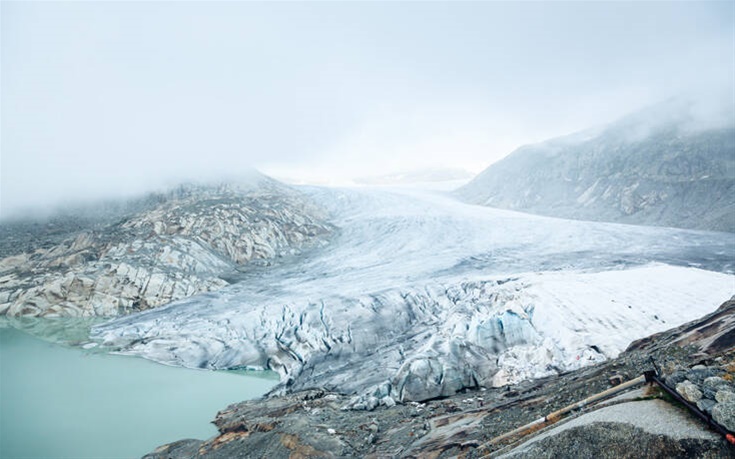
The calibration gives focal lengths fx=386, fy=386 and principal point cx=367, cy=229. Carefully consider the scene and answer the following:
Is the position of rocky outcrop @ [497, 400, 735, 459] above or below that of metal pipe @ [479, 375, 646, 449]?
above

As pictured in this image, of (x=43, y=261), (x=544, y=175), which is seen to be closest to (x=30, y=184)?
(x=43, y=261)

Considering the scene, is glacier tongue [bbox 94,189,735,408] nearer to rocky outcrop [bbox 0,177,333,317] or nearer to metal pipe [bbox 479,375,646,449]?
rocky outcrop [bbox 0,177,333,317]

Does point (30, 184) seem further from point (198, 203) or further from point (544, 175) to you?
point (544, 175)

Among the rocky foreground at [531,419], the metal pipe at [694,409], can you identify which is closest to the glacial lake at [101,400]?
the rocky foreground at [531,419]

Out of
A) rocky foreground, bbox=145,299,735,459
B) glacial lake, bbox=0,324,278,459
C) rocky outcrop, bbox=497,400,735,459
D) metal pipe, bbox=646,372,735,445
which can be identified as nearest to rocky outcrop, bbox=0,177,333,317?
glacial lake, bbox=0,324,278,459

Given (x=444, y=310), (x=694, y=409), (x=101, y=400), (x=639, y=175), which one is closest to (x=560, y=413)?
(x=694, y=409)
